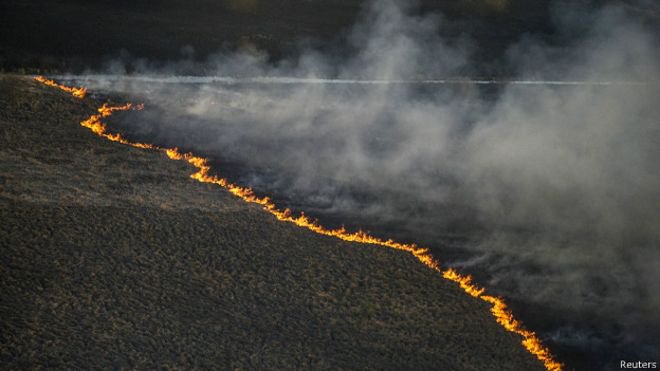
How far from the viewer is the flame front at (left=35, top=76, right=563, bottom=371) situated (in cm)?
518

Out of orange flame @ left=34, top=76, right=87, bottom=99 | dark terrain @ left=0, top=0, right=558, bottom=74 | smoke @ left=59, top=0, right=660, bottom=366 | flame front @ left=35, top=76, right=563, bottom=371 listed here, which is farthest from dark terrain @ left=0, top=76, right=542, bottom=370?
dark terrain @ left=0, top=0, right=558, bottom=74

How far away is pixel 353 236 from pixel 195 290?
1738mm

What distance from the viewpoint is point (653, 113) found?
11.7 meters

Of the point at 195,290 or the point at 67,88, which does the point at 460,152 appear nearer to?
the point at 195,290

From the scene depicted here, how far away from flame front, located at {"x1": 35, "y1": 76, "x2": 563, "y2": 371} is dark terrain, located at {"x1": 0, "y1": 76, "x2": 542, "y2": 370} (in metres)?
0.12

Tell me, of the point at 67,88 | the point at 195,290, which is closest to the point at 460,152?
the point at 195,290

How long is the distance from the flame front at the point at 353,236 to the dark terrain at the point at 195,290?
121mm

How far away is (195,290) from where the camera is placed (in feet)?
16.6

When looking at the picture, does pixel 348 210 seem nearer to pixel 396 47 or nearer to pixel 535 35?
pixel 396 47

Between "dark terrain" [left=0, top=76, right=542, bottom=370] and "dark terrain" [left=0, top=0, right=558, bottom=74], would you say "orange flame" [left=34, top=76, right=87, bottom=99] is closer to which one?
"dark terrain" [left=0, top=0, right=558, bottom=74]

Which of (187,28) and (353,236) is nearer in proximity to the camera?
(353,236)

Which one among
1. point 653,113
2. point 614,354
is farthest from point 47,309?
point 653,113

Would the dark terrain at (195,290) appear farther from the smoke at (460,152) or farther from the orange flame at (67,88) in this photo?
the orange flame at (67,88)

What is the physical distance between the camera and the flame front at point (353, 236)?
17.0 ft
